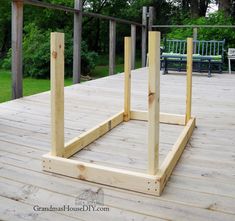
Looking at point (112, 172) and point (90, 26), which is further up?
point (90, 26)

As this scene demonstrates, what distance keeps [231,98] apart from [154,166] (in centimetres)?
292

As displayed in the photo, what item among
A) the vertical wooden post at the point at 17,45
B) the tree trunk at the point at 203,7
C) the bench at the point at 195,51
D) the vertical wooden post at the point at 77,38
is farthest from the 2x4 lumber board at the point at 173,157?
the tree trunk at the point at 203,7

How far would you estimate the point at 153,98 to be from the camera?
1.71 meters

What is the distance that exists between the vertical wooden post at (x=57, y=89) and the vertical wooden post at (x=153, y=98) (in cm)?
48

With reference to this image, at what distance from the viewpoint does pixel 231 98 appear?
437cm

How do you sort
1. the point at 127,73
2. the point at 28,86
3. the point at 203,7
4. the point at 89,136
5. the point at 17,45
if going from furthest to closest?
the point at 203,7 → the point at 28,86 → the point at 17,45 → the point at 127,73 → the point at 89,136

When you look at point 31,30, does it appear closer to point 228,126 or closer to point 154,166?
point 228,126

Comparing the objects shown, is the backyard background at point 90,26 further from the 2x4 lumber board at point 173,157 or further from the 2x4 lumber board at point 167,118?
the 2x4 lumber board at point 173,157

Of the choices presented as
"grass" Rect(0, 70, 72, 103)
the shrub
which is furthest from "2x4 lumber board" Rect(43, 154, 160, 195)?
the shrub

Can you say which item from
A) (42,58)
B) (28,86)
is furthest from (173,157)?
(42,58)

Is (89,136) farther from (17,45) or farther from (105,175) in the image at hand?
(17,45)

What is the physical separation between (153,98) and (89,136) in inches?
31.3

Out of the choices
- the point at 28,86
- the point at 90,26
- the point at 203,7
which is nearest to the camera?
the point at 28,86

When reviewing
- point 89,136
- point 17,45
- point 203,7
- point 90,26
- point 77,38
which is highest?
point 203,7
